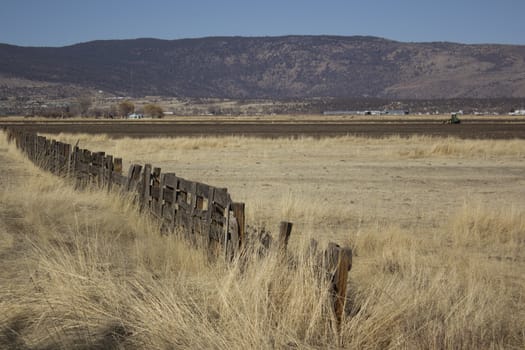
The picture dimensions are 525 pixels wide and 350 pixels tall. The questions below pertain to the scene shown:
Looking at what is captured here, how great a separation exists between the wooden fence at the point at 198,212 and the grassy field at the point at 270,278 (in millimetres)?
207

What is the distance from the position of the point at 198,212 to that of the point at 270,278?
3.41 metres

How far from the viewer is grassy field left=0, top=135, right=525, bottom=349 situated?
638 cm

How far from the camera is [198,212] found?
10.2 metres

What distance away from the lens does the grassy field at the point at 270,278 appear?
251 inches

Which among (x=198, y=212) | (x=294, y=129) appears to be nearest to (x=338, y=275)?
(x=198, y=212)

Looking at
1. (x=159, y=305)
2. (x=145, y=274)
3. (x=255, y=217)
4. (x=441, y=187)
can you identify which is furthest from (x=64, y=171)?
(x=159, y=305)

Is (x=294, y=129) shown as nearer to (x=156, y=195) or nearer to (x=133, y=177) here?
(x=133, y=177)

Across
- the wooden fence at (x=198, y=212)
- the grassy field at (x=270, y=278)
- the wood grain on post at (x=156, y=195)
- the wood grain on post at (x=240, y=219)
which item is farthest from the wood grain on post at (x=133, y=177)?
the wood grain on post at (x=240, y=219)

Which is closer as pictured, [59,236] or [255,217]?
[59,236]

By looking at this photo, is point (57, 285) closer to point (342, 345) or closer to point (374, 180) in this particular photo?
point (342, 345)

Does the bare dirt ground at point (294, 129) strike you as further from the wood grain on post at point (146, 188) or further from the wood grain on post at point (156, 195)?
the wood grain on post at point (156, 195)

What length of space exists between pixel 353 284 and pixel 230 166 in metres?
19.3

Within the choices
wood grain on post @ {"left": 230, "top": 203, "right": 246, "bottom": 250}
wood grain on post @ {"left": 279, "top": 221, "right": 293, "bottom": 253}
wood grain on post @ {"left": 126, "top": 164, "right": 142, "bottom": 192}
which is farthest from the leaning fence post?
wood grain on post @ {"left": 126, "top": 164, "right": 142, "bottom": 192}

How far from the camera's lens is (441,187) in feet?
68.1
